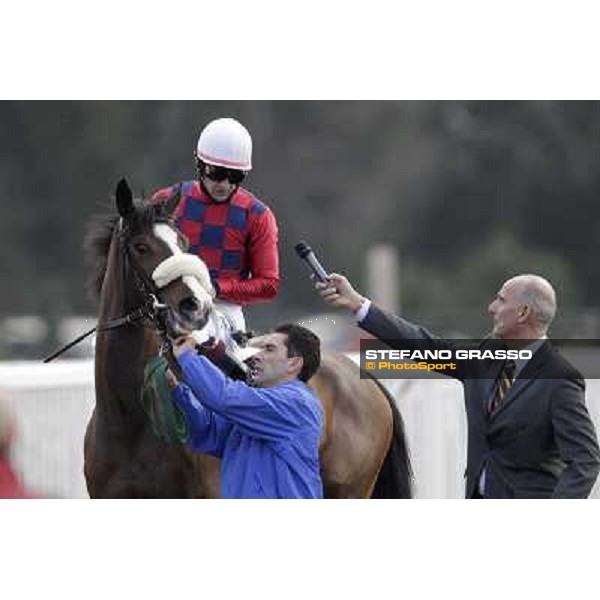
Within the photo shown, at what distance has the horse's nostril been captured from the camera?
13.6 feet

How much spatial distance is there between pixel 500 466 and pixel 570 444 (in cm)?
24

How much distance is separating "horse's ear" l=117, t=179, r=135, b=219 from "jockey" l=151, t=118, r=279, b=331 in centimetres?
21

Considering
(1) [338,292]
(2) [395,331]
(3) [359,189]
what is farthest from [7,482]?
(3) [359,189]

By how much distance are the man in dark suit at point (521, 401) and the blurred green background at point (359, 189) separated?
33.7 ft

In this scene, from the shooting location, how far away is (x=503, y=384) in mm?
4125

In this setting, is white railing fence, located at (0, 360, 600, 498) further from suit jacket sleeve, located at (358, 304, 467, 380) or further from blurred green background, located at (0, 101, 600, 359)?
blurred green background, located at (0, 101, 600, 359)

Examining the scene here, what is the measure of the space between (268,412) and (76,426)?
275cm

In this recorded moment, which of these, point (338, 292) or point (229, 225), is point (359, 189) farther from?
point (338, 292)

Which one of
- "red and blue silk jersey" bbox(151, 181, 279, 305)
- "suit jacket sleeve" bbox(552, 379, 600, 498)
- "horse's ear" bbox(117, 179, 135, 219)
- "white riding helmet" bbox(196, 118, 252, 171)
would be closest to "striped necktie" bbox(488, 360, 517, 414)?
"suit jacket sleeve" bbox(552, 379, 600, 498)

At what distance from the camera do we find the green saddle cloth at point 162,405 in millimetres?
4180

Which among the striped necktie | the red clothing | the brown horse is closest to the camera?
the red clothing

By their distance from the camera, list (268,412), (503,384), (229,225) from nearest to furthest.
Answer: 1. (268,412)
2. (503,384)
3. (229,225)

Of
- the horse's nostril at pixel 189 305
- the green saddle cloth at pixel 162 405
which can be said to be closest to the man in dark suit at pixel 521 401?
the horse's nostril at pixel 189 305

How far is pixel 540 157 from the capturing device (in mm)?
22281
